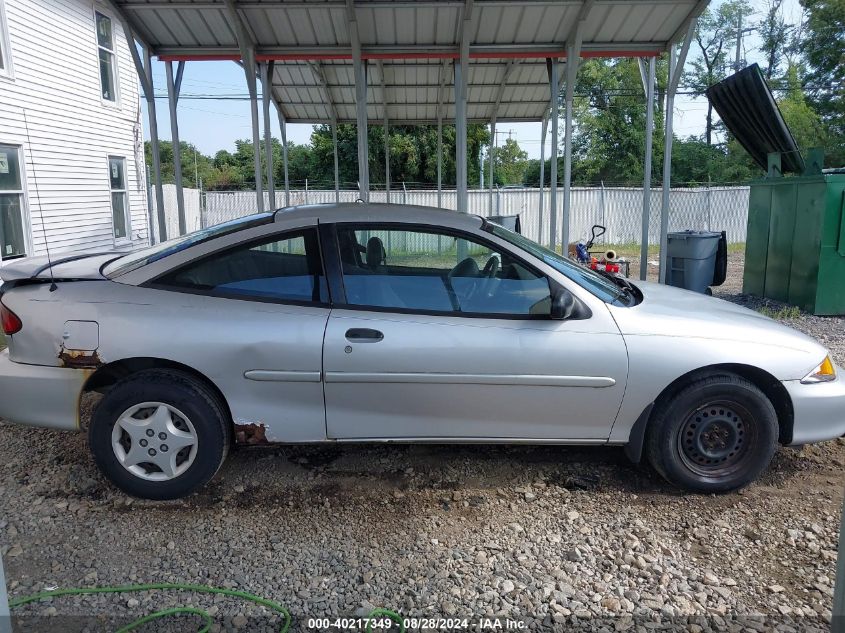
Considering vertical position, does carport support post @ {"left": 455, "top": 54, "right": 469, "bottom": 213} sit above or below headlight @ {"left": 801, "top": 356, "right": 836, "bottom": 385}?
above

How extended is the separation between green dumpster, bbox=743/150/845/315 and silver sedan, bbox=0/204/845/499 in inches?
233

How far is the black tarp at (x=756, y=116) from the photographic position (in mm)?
10008

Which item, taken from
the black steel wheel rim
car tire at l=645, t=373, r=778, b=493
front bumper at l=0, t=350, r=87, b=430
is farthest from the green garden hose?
the black steel wheel rim

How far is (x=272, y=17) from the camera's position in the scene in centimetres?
866

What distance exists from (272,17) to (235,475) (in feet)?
21.8

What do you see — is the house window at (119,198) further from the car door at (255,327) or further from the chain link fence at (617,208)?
the car door at (255,327)

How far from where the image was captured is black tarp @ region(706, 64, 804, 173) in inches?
394

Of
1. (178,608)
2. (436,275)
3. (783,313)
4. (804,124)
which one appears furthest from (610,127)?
(178,608)

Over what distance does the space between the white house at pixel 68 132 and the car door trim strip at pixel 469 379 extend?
8.85 meters

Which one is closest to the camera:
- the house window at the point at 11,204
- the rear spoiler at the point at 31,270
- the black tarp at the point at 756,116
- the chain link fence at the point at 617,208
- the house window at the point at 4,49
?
the rear spoiler at the point at 31,270

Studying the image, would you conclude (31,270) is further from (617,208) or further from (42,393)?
(617,208)

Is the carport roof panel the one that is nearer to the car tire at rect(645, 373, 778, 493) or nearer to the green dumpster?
the green dumpster

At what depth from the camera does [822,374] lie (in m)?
3.86

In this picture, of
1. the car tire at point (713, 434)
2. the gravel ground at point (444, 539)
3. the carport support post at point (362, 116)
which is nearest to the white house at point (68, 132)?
the carport support post at point (362, 116)
